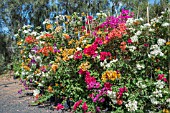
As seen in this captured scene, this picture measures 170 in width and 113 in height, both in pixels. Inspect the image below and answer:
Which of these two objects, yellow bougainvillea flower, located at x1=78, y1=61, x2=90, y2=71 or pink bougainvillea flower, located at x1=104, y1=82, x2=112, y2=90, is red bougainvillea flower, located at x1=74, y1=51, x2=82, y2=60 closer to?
yellow bougainvillea flower, located at x1=78, y1=61, x2=90, y2=71

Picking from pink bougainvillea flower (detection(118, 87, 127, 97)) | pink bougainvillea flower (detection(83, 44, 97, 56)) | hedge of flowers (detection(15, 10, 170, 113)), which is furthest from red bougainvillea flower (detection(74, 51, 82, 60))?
pink bougainvillea flower (detection(118, 87, 127, 97))

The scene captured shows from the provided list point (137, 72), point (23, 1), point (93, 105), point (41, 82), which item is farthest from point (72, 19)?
point (23, 1)

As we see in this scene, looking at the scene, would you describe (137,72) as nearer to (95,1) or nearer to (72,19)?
(72,19)

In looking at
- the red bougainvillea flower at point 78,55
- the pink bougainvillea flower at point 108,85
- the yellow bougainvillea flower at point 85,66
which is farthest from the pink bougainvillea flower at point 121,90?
the red bougainvillea flower at point 78,55

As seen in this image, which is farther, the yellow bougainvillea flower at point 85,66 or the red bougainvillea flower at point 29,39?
the red bougainvillea flower at point 29,39

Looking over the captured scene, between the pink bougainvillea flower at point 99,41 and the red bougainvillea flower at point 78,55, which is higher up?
the pink bougainvillea flower at point 99,41

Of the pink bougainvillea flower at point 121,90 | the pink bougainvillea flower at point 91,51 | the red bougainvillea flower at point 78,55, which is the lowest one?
the pink bougainvillea flower at point 121,90

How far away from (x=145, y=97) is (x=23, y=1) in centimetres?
2030

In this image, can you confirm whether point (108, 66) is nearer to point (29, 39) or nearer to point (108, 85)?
point (108, 85)

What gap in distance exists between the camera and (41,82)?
561 centimetres

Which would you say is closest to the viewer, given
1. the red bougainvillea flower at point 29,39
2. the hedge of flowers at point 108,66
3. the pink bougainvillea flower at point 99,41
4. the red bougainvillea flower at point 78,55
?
the hedge of flowers at point 108,66

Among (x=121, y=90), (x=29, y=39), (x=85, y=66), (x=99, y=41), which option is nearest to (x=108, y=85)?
(x=121, y=90)

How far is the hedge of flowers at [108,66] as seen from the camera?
3.44 m

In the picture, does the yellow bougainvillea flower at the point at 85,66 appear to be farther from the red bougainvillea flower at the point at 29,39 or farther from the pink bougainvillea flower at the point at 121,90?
the red bougainvillea flower at the point at 29,39
